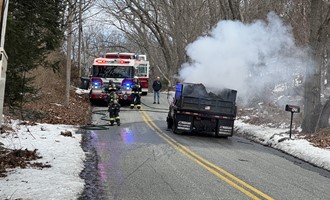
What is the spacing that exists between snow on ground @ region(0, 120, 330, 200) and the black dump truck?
4.85 feet

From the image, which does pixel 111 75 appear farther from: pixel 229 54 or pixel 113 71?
pixel 229 54

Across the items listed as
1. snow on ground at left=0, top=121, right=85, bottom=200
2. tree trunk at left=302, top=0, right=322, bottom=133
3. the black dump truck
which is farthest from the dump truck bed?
snow on ground at left=0, top=121, right=85, bottom=200

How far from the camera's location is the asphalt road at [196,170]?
26.3ft

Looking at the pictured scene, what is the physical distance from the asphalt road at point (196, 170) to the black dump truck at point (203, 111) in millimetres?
440

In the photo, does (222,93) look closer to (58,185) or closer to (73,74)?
(58,185)

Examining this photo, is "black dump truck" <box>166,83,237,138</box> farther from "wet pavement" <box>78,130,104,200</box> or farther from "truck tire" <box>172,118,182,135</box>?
"wet pavement" <box>78,130,104,200</box>

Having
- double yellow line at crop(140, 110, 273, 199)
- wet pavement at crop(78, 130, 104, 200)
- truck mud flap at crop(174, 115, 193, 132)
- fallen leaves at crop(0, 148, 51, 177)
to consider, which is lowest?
wet pavement at crop(78, 130, 104, 200)

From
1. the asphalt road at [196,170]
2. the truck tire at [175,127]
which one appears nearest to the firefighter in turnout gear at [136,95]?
the truck tire at [175,127]

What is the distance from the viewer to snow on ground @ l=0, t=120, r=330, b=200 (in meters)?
7.30

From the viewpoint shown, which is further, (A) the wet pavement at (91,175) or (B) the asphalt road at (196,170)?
(B) the asphalt road at (196,170)

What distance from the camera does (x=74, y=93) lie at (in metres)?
31.7

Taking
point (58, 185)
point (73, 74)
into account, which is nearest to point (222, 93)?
point (58, 185)

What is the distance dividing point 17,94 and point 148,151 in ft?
12.8

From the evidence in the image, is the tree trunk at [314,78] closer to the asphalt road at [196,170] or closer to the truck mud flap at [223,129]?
the asphalt road at [196,170]
